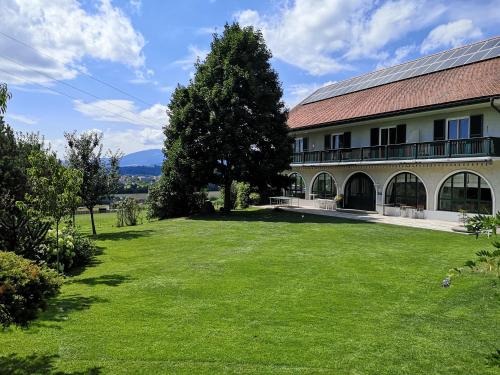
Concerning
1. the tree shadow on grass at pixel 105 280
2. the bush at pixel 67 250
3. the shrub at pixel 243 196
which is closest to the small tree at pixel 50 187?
the bush at pixel 67 250

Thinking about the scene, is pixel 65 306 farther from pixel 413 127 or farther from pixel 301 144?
pixel 301 144

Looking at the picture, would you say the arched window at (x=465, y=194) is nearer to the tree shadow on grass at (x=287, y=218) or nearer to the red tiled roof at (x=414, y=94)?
the red tiled roof at (x=414, y=94)

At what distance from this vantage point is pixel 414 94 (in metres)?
26.2

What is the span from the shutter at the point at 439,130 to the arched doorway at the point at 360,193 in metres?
5.93

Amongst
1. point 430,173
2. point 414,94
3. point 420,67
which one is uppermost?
point 420,67

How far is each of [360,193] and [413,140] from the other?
232 inches

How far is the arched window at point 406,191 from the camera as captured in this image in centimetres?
2487

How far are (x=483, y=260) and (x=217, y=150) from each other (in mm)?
23592

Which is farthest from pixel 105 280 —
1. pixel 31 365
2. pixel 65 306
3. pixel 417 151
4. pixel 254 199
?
pixel 254 199

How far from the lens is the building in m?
21.4

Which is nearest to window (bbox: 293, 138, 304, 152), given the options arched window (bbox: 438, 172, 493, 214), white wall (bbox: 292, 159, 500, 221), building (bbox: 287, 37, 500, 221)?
building (bbox: 287, 37, 500, 221)

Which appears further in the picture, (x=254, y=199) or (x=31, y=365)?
(x=254, y=199)

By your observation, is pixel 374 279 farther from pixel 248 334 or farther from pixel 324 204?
pixel 324 204

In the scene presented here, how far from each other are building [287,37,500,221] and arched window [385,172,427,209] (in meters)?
0.06
